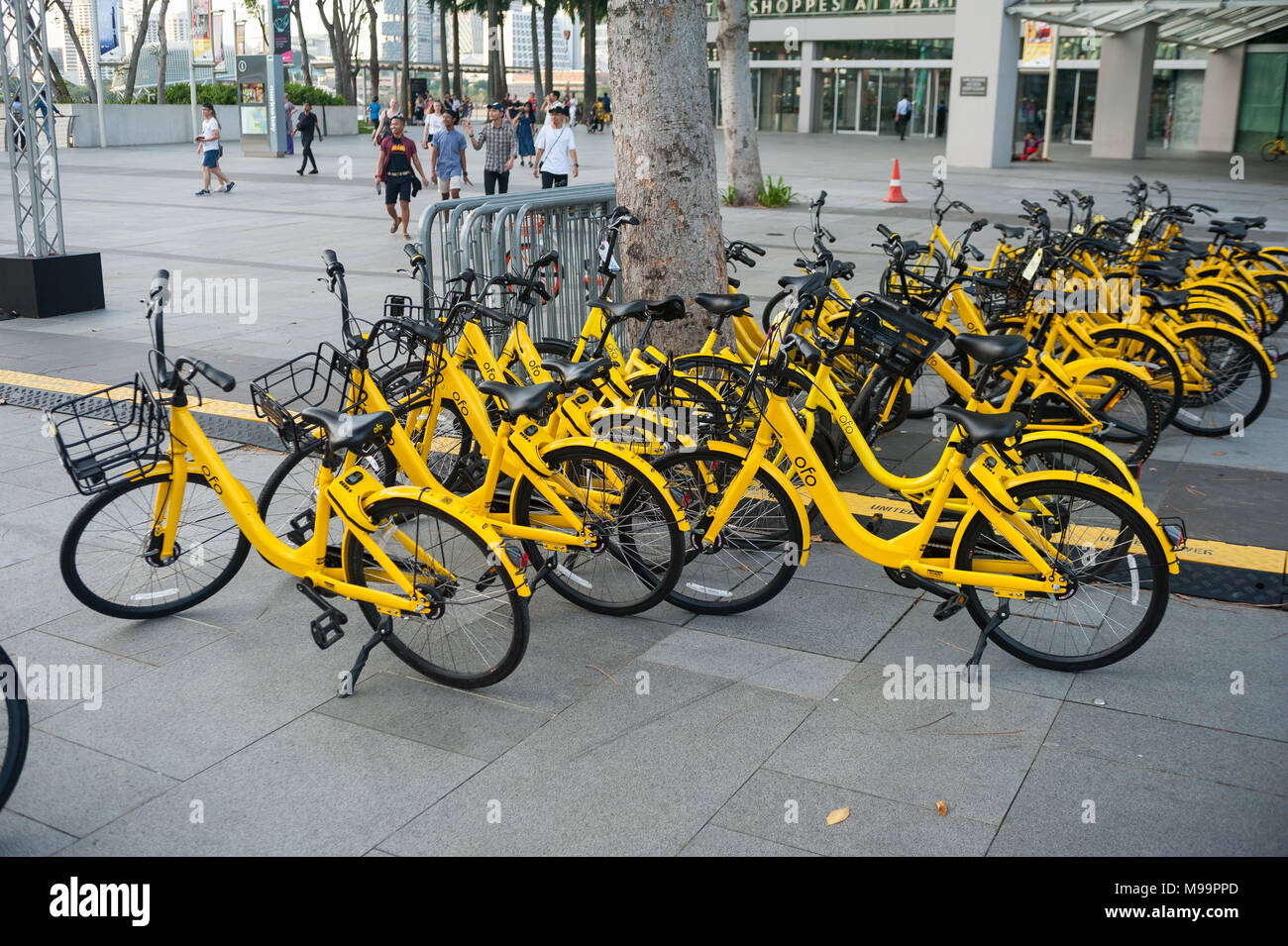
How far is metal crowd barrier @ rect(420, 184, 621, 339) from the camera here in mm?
6500

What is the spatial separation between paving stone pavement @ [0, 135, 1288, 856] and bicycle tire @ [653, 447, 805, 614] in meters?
0.09

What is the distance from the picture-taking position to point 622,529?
14.8 feet

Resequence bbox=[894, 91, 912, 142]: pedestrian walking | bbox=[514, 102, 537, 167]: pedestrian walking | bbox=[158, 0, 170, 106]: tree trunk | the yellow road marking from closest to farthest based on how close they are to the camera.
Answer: the yellow road marking < bbox=[514, 102, 537, 167]: pedestrian walking < bbox=[894, 91, 912, 142]: pedestrian walking < bbox=[158, 0, 170, 106]: tree trunk

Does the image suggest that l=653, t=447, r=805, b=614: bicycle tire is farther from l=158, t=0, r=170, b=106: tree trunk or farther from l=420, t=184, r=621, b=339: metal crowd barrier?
l=158, t=0, r=170, b=106: tree trunk

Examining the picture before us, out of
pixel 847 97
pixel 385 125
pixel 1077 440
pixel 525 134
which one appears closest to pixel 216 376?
pixel 1077 440

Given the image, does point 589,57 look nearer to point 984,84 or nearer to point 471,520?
point 984,84

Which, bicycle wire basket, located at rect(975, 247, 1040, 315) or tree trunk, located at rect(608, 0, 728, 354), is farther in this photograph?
bicycle wire basket, located at rect(975, 247, 1040, 315)

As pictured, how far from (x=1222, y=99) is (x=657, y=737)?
3520 centimetres

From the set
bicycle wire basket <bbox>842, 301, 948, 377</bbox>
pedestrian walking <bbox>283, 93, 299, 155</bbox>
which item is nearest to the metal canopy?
pedestrian walking <bbox>283, 93, 299, 155</bbox>

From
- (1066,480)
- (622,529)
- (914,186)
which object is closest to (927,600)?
(1066,480)

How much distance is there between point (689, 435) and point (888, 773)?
1742 mm

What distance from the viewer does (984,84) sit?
26703 mm
